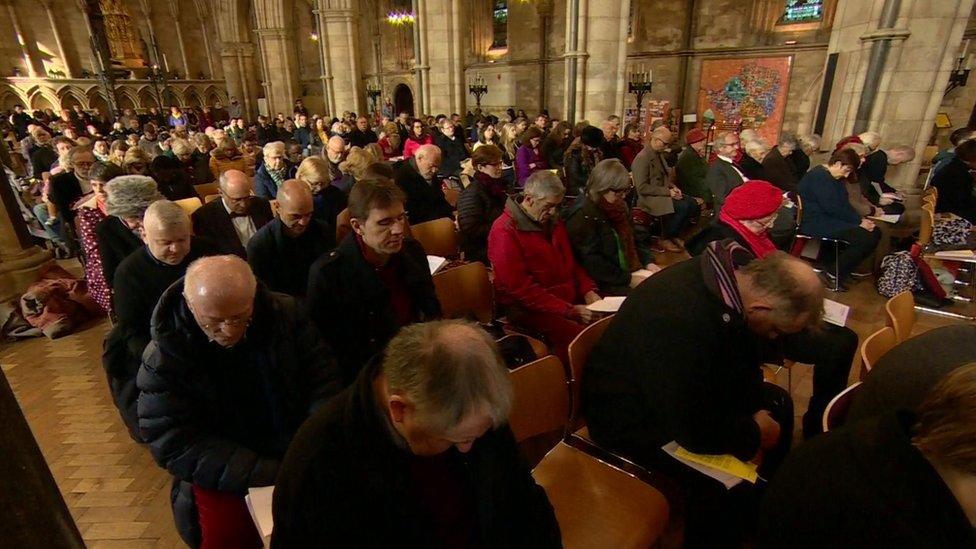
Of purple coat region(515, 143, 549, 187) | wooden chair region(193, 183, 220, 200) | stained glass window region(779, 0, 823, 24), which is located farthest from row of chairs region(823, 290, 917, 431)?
stained glass window region(779, 0, 823, 24)

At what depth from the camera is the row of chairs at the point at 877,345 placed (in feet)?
6.42

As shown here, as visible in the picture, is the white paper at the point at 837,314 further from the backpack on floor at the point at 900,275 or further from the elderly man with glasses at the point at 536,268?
the backpack on floor at the point at 900,275

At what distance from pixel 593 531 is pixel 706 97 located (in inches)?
651

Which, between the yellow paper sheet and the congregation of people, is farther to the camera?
the yellow paper sheet

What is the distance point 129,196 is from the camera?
2.96 metres

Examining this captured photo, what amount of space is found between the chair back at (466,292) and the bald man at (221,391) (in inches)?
51.8

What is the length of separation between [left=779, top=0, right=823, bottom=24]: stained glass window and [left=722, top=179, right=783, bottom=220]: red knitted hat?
13.8m

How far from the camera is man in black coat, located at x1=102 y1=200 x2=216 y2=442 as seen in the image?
2.49 metres

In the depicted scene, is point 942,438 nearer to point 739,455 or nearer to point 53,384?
point 739,455

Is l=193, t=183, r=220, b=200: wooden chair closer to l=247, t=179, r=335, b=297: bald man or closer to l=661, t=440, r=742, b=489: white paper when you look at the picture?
l=247, t=179, r=335, b=297: bald man

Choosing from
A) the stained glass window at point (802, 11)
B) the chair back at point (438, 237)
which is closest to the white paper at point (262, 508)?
the chair back at point (438, 237)

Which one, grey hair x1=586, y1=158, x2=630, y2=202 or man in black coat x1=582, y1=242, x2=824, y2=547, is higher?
grey hair x1=586, y1=158, x2=630, y2=202

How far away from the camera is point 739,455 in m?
1.94

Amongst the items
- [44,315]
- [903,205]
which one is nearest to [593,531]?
[44,315]
